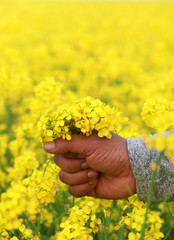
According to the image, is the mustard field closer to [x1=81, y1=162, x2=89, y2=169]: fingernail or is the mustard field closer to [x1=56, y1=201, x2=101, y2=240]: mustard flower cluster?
[x1=56, y1=201, x2=101, y2=240]: mustard flower cluster

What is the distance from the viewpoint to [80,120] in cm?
145

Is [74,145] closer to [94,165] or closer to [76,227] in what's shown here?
[94,165]

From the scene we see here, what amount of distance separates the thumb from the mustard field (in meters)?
0.05

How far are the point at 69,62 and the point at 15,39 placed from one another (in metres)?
2.29

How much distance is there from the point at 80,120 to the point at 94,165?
0.25m

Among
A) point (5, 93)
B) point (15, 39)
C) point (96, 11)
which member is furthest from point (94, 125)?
point (96, 11)

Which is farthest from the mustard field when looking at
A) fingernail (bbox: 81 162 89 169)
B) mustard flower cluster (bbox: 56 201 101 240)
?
fingernail (bbox: 81 162 89 169)

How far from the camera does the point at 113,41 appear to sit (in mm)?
8641

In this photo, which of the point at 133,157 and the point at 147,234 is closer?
the point at 147,234

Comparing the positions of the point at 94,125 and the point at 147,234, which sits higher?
the point at 94,125

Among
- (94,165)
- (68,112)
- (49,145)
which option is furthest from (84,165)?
(68,112)

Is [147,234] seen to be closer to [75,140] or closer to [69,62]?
[75,140]

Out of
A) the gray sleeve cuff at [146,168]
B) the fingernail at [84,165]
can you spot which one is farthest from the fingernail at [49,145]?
the gray sleeve cuff at [146,168]

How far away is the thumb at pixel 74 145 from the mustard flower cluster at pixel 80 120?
0.10ft
